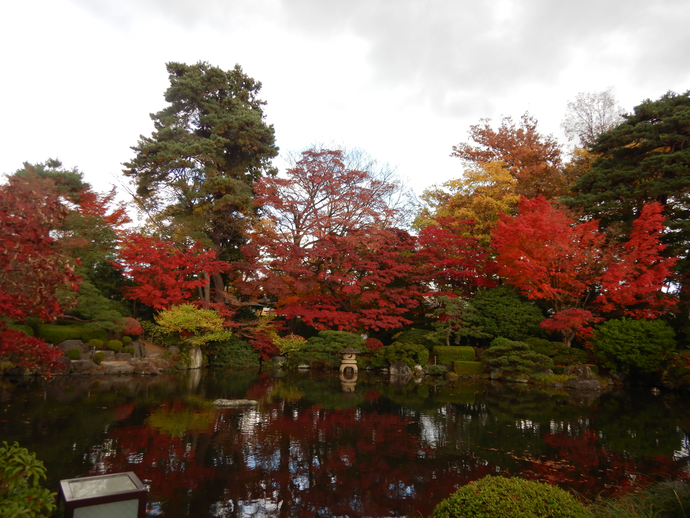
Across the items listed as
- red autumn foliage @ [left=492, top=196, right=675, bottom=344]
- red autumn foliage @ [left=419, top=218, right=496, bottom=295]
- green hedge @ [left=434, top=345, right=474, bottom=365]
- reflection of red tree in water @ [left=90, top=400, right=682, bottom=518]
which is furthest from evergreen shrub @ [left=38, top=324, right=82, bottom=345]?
red autumn foliage @ [left=492, top=196, right=675, bottom=344]

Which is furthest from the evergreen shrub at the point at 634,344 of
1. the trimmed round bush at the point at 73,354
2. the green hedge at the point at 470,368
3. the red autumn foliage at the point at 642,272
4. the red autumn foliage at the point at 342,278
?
the trimmed round bush at the point at 73,354

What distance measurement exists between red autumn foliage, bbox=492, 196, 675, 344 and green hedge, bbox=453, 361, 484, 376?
261 cm

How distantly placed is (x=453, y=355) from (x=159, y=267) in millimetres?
10953

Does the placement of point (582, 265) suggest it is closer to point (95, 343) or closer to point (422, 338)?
point (422, 338)

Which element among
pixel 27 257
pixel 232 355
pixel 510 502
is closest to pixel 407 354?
pixel 232 355

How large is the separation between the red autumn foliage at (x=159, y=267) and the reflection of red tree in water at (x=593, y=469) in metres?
12.9

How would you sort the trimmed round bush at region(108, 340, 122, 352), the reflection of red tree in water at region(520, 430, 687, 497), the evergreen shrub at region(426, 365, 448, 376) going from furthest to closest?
the evergreen shrub at region(426, 365, 448, 376) → the trimmed round bush at region(108, 340, 122, 352) → the reflection of red tree in water at region(520, 430, 687, 497)

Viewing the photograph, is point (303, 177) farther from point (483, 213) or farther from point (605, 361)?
point (605, 361)

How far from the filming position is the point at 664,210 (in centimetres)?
1454

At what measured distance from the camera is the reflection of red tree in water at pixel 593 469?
474cm

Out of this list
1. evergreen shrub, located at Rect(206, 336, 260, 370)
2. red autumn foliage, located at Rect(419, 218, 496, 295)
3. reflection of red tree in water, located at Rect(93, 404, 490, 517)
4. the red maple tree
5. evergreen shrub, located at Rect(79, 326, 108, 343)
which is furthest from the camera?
red autumn foliage, located at Rect(419, 218, 496, 295)

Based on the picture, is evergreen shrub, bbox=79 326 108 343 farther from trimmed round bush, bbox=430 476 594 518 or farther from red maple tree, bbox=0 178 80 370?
trimmed round bush, bbox=430 476 594 518

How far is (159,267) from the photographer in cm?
1545

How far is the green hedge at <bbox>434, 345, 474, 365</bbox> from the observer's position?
15.4 m
